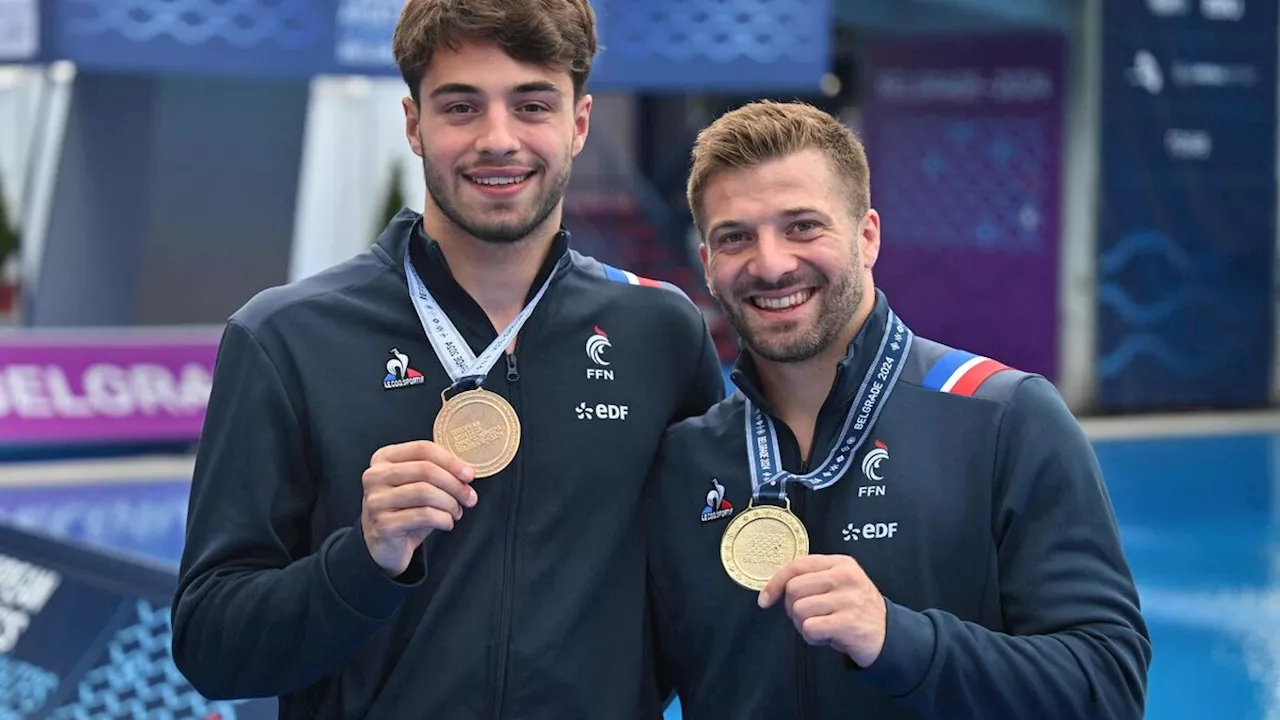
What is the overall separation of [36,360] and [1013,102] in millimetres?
9360

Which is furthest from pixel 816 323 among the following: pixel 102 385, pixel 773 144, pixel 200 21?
pixel 102 385

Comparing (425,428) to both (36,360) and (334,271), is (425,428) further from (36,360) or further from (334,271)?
(36,360)

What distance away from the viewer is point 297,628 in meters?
2.26

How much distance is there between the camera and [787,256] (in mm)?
2387

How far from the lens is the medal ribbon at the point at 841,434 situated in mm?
2371

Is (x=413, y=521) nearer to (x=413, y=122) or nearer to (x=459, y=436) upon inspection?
(x=459, y=436)

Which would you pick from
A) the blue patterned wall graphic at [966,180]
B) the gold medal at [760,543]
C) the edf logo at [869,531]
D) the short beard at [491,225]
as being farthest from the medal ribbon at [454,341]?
the blue patterned wall graphic at [966,180]

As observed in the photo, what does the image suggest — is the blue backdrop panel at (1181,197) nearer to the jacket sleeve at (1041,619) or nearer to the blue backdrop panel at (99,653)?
the blue backdrop panel at (99,653)

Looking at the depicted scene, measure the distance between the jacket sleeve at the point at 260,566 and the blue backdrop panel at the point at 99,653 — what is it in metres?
1.49

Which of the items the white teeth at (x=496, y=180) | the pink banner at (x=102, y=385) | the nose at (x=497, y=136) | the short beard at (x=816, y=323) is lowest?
the pink banner at (x=102, y=385)

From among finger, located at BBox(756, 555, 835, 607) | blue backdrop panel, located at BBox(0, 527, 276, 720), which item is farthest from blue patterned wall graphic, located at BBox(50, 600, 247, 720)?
finger, located at BBox(756, 555, 835, 607)

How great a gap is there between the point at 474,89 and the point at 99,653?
2.20 meters

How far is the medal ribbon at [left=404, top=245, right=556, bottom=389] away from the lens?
246 cm

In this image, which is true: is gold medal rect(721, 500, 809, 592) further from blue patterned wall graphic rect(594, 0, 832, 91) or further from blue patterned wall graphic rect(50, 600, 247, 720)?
blue patterned wall graphic rect(594, 0, 832, 91)
